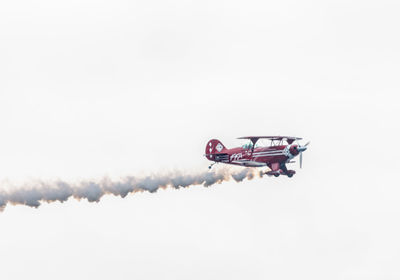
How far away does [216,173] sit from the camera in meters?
91.5

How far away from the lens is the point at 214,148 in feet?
306

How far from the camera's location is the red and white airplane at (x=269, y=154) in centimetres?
8844

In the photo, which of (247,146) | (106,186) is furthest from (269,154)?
(106,186)

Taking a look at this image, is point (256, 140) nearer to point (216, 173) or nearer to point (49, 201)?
point (216, 173)

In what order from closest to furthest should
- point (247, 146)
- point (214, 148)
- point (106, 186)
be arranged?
point (106, 186) < point (247, 146) < point (214, 148)

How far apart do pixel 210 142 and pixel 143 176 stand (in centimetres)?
894

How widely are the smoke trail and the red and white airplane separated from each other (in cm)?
128

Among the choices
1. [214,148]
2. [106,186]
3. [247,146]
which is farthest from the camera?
[214,148]

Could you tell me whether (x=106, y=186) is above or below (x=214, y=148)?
below

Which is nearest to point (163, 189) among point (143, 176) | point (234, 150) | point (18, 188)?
point (143, 176)

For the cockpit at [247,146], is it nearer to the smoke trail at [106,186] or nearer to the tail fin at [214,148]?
the smoke trail at [106,186]

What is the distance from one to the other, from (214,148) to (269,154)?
6.48 m

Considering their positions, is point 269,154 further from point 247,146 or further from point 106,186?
point 106,186

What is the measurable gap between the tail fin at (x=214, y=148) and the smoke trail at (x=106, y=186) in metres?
2.11
